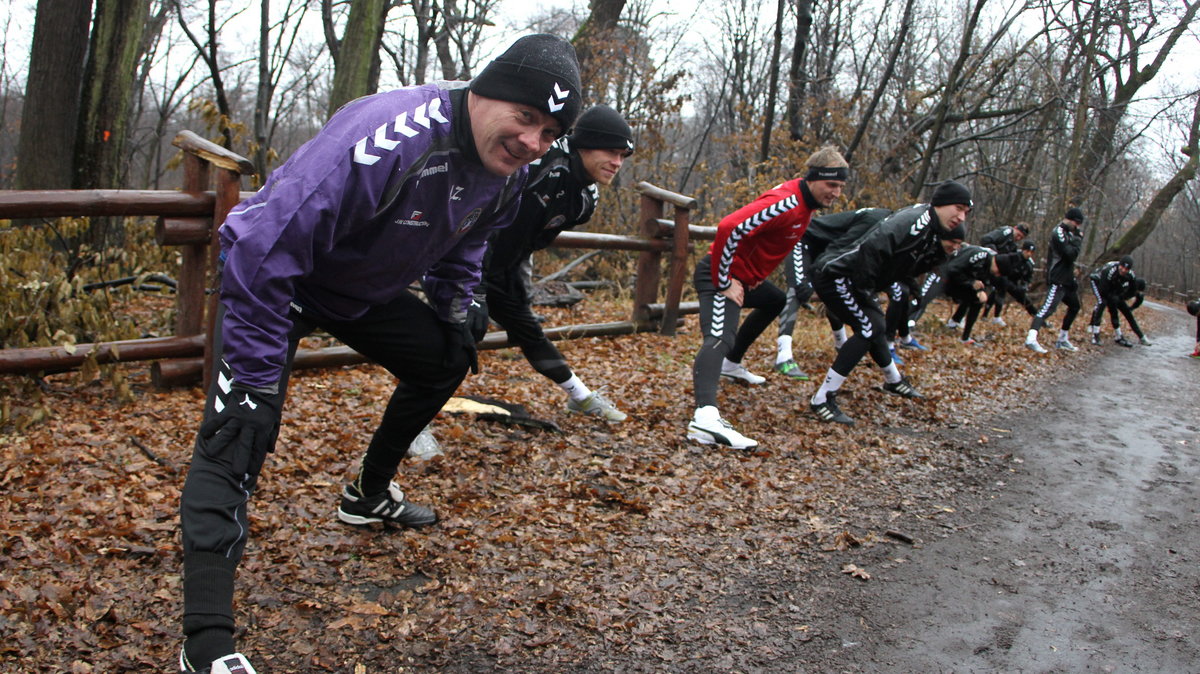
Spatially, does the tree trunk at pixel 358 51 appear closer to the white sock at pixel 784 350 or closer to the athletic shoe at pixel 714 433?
the white sock at pixel 784 350

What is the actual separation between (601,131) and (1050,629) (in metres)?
3.13

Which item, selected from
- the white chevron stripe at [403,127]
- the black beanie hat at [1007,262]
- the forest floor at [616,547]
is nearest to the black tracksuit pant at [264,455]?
the forest floor at [616,547]

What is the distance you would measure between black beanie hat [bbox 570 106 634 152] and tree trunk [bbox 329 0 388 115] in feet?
14.7

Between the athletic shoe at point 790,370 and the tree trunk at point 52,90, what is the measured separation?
656cm

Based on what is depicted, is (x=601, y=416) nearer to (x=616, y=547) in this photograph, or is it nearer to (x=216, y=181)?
(x=616, y=547)

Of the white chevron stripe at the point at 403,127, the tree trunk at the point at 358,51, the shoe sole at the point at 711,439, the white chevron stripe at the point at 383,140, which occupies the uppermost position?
the tree trunk at the point at 358,51

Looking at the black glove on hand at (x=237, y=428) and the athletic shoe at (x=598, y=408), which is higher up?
the black glove on hand at (x=237, y=428)

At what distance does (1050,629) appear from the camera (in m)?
3.23

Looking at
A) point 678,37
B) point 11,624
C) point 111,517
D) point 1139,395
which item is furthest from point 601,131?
point 678,37

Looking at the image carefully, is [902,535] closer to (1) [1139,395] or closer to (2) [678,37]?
(1) [1139,395]

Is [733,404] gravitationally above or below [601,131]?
below

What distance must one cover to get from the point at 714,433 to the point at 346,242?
329 centimetres

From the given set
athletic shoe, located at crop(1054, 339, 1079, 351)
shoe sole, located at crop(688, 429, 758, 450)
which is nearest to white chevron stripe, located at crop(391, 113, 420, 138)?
shoe sole, located at crop(688, 429, 758, 450)

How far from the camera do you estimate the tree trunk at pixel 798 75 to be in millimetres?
12859
